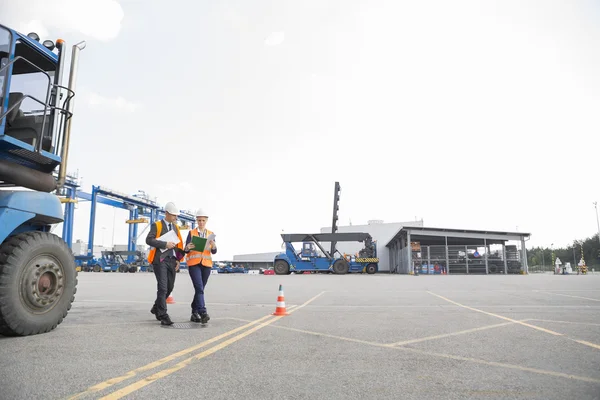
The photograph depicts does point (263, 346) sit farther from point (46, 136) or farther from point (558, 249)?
point (558, 249)

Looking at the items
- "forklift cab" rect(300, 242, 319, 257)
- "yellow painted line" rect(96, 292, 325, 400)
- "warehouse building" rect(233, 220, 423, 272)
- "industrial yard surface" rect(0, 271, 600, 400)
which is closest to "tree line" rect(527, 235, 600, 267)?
"warehouse building" rect(233, 220, 423, 272)

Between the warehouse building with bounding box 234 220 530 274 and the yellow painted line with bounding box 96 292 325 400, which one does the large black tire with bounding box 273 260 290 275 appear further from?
the yellow painted line with bounding box 96 292 325 400

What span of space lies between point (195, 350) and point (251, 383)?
4.49ft

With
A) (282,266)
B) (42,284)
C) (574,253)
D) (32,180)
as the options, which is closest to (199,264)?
(42,284)

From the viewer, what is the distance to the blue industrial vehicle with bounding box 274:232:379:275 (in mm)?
33000

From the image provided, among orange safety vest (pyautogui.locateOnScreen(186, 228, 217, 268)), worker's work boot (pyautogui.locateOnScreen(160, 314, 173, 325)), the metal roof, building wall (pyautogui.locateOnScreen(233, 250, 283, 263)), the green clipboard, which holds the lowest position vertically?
worker's work boot (pyautogui.locateOnScreen(160, 314, 173, 325))

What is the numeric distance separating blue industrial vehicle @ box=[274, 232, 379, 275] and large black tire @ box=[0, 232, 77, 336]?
28.5 metres

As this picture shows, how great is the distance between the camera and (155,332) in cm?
531

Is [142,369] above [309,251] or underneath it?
underneath

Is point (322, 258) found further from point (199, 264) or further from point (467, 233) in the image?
point (199, 264)

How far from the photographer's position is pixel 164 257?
6344 mm

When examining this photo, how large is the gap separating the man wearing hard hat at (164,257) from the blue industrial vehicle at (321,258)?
27.1m

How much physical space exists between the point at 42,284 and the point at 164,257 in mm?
1711

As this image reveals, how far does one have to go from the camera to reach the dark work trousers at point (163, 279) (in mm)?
6035
